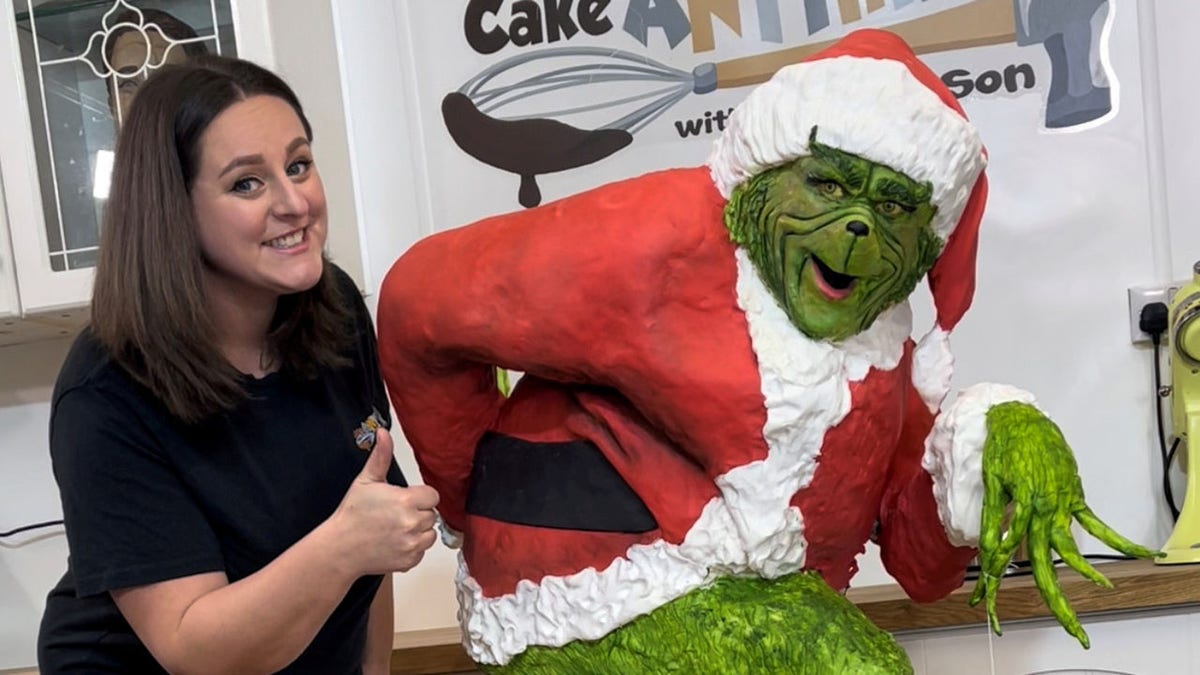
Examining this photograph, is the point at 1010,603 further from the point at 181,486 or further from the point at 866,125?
the point at 181,486

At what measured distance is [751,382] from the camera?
27.7 inches

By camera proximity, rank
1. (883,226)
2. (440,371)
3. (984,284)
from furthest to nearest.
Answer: (984,284) → (440,371) → (883,226)

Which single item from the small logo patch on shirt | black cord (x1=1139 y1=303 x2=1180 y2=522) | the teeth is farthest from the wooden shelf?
the teeth

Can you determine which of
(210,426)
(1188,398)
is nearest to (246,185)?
(210,426)

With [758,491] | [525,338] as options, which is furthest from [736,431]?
[525,338]

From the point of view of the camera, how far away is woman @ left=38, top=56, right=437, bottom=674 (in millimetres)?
815

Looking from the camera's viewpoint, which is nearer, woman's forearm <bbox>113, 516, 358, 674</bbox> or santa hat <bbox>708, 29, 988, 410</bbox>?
santa hat <bbox>708, 29, 988, 410</bbox>

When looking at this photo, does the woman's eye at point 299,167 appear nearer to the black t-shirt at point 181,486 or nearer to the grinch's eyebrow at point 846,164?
the black t-shirt at point 181,486

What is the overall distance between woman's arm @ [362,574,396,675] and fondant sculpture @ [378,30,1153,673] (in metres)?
0.41

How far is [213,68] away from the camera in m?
0.92

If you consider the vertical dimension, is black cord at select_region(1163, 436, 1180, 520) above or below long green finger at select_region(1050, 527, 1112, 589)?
below

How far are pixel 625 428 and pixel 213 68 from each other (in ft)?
1.65

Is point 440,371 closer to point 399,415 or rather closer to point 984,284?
point 399,415

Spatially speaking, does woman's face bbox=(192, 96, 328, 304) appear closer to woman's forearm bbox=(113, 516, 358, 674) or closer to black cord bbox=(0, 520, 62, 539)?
woman's forearm bbox=(113, 516, 358, 674)
